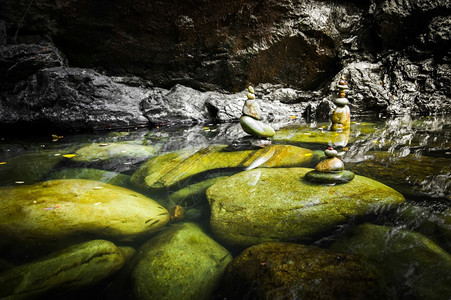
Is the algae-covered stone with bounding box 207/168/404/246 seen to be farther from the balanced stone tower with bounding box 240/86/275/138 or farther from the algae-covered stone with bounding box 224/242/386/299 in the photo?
the balanced stone tower with bounding box 240/86/275/138

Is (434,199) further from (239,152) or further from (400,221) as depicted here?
(239,152)

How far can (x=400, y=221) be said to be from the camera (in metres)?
1.73

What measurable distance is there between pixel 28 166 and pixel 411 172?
15.8 ft

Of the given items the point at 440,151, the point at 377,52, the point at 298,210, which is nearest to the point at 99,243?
the point at 298,210

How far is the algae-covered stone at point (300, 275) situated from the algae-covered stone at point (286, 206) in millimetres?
250

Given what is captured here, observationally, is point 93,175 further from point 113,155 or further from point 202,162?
point 202,162

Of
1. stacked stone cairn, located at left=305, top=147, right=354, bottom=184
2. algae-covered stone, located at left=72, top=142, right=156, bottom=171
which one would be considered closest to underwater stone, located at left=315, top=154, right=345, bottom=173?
stacked stone cairn, located at left=305, top=147, right=354, bottom=184

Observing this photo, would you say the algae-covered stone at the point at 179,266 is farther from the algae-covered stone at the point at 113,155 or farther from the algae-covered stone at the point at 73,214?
the algae-covered stone at the point at 113,155

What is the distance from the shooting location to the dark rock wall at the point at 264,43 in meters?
7.52

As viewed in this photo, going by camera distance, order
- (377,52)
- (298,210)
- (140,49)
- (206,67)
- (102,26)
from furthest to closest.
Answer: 1. (377,52)
2. (206,67)
3. (140,49)
4. (102,26)
5. (298,210)

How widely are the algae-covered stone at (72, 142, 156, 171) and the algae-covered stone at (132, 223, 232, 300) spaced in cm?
200

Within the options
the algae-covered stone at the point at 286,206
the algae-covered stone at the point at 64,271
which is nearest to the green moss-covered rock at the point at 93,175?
the algae-covered stone at the point at 286,206

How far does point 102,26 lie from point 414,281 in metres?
9.07

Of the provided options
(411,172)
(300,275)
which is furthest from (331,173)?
(300,275)
